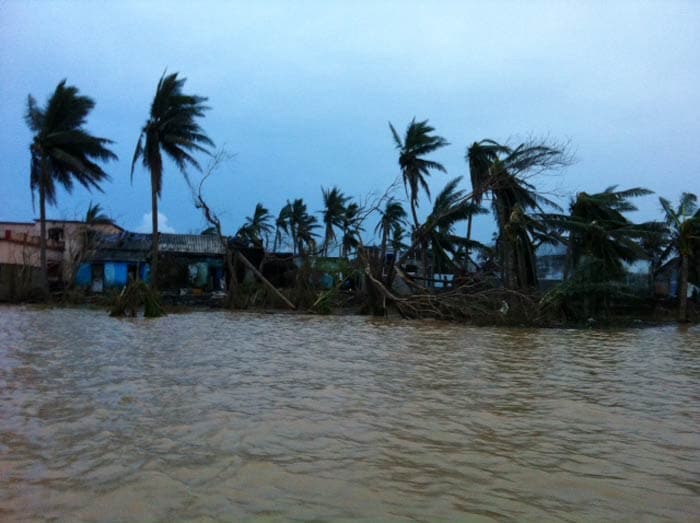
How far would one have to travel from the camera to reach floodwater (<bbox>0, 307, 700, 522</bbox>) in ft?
9.03

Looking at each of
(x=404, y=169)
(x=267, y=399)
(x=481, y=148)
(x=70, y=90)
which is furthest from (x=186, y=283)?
(x=267, y=399)

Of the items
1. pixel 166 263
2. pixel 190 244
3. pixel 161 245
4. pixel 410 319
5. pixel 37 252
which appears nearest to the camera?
pixel 410 319

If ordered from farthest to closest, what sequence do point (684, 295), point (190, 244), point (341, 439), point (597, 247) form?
A: point (190, 244), point (597, 247), point (684, 295), point (341, 439)

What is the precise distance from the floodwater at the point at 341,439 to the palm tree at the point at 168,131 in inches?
825

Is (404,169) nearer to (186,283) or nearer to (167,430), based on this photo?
(186,283)

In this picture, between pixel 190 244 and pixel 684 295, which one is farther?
pixel 190 244

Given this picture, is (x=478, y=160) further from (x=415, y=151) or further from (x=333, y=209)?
(x=333, y=209)

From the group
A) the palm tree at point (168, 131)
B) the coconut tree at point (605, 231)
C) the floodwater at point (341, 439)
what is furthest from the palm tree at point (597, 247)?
the palm tree at point (168, 131)

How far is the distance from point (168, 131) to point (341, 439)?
26197 millimetres

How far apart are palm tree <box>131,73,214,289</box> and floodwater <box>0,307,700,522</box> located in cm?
2094

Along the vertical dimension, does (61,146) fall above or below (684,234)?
above

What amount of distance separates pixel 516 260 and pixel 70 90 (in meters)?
21.4

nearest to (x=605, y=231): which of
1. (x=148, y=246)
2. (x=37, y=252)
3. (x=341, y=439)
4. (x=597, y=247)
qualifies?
(x=597, y=247)

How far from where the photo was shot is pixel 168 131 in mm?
27500
